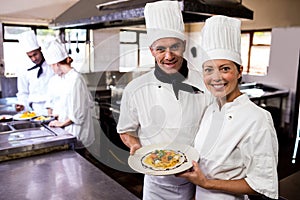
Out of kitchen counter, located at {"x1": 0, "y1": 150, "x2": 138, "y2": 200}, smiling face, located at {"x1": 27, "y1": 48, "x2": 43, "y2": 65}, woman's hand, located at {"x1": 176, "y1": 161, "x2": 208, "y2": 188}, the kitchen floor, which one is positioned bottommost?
the kitchen floor

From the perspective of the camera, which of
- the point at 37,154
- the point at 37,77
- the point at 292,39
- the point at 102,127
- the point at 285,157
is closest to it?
the point at 37,154

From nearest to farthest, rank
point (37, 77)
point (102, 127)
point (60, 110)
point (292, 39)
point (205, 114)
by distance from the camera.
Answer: point (205, 114) < point (60, 110) < point (37, 77) < point (102, 127) < point (292, 39)

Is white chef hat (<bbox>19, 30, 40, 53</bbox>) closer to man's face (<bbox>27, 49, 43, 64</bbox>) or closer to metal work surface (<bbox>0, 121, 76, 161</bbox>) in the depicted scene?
man's face (<bbox>27, 49, 43, 64</bbox>)

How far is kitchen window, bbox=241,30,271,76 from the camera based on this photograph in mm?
5258

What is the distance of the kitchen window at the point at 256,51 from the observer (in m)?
5.26

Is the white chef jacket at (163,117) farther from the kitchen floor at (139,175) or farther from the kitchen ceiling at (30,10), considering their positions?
the kitchen ceiling at (30,10)

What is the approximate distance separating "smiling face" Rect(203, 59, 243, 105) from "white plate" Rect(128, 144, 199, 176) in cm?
28

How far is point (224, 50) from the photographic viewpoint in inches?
41.3

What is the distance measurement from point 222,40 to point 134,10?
656 millimetres

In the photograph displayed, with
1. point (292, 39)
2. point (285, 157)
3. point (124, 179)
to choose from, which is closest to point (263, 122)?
point (124, 179)

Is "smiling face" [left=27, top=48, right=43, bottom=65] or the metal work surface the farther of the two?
"smiling face" [left=27, top=48, right=43, bottom=65]

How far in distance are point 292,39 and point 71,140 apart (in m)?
4.38

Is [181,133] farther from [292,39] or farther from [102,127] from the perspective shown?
[292,39]

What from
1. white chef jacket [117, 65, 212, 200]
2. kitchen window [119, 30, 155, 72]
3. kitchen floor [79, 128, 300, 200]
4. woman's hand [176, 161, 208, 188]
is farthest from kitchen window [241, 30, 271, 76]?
woman's hand [176, 161, 208, 188]
